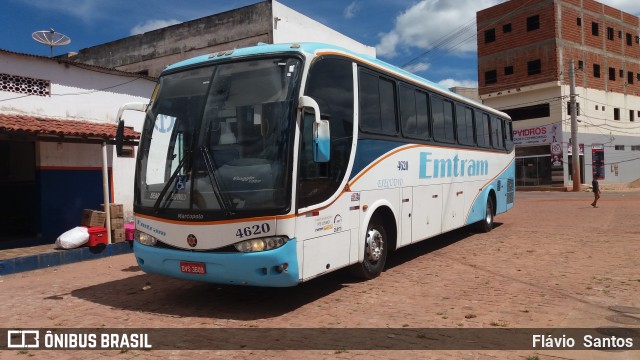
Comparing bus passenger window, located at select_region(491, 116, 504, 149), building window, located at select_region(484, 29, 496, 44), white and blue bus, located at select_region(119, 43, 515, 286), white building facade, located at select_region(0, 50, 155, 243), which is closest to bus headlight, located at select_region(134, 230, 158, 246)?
white and blue bus, located at select_region(119, 43, 515, 286)

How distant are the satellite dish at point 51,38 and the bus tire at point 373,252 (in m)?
13.5

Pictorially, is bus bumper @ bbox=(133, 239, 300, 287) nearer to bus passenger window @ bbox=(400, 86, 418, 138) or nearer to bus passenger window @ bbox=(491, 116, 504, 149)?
bus passenger window @ bbox=(400, 86, 418, 138)

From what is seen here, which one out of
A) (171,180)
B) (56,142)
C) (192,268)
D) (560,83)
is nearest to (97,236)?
(56,142)

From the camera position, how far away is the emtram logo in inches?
202

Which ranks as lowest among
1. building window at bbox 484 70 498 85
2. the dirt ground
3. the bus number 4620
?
the dirt ground

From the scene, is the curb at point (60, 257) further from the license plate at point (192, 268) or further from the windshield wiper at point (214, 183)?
the windshield wiper at point (214, 183)

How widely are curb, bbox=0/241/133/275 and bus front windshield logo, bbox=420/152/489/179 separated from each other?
7184 millimetres

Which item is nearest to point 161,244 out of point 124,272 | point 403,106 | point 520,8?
point 124,272

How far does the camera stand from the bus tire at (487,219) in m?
13.2

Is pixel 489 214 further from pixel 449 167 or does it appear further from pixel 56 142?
pixel 56 142

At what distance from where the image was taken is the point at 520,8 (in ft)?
131

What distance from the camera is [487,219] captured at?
44.0 ft

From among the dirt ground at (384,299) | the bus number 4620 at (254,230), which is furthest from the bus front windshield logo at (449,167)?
the bus number 4620 at (254,230)

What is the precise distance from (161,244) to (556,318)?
468cm
